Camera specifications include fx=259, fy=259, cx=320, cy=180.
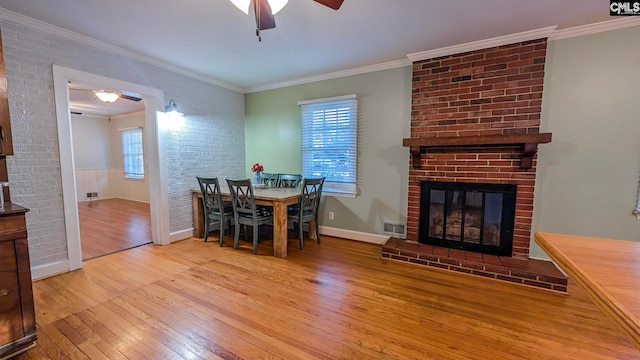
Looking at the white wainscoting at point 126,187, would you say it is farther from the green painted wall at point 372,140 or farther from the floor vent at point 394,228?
the floor vent at point 394,228

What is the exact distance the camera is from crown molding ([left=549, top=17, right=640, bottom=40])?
2.38 metres

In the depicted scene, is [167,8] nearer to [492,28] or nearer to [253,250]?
[253,250]

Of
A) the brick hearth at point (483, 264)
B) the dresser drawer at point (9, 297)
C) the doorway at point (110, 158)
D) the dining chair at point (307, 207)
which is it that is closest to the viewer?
the dresser drawer at point (9, 297)

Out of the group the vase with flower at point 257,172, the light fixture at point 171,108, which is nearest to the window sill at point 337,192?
the vase with flower at point 257,172

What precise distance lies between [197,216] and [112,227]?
175 cm

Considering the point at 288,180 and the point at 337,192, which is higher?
the point at 288,180

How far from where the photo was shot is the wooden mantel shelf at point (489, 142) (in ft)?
8.40

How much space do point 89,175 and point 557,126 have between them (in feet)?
31.9

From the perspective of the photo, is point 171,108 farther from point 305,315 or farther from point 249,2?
point 305,315

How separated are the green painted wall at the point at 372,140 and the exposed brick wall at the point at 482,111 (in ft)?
0.66

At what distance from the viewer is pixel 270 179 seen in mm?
4387

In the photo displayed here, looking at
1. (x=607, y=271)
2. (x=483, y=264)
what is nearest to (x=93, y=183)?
(x=483, y=264)

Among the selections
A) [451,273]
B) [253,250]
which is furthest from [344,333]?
[253,250]

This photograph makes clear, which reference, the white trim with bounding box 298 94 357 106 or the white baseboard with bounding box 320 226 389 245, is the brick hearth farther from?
the white trim with bounding box 298 94 357 106
